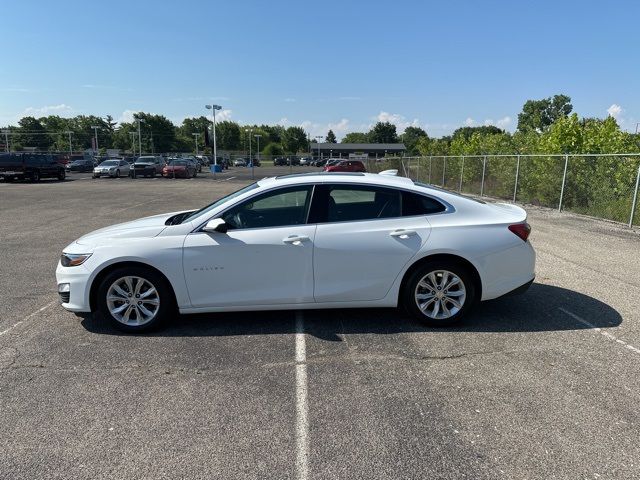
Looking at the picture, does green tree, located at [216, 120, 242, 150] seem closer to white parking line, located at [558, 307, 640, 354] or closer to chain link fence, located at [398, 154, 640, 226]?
chain link fence, located at [398, 154, 640, 226]

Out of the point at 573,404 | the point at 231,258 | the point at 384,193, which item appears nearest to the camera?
the point at 573,404

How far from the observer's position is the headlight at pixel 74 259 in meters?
4.37

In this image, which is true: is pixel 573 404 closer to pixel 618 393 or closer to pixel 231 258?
pixel 618 393

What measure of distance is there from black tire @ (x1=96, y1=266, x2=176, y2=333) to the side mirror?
0.66 metres

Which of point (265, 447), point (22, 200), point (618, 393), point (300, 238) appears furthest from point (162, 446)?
point (22, 200)

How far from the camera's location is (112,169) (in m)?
36.3

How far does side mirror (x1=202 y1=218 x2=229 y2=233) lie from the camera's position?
4.28 meters

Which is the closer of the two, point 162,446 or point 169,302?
point 162,446

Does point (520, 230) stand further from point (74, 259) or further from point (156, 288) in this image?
point (74, 259)

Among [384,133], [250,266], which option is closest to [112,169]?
[250,266]

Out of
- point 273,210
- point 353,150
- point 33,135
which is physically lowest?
point 273,210

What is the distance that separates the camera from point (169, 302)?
4.41m

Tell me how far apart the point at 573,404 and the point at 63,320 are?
4832 mm

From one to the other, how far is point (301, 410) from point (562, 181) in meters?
13.7
